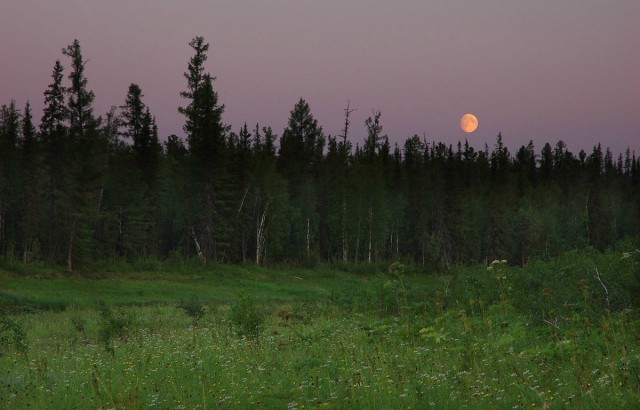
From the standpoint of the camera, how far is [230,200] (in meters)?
55.0

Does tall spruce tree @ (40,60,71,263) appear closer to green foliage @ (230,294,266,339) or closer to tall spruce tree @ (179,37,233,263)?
tall spruce tree @ (179,37,233,263)

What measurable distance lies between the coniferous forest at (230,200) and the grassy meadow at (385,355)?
93.3 ft

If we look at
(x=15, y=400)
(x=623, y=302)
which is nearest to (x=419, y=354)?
(x=623, y=302)

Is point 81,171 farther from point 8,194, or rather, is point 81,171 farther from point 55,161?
point 8,194

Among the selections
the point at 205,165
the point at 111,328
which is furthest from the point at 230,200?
the point at 111,328

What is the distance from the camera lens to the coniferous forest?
1889 inches

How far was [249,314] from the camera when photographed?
14.9 m

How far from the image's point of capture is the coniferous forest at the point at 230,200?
1889 inches

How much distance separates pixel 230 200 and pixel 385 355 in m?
45.0

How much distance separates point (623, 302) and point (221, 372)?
8146 millimetres

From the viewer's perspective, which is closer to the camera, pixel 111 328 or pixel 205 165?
pixel 111 328

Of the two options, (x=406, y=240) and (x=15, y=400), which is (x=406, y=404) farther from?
(x=406, y=240)

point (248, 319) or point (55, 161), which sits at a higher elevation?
point (55, 161)

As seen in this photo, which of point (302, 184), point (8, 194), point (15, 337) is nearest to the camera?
point (15, 337)
